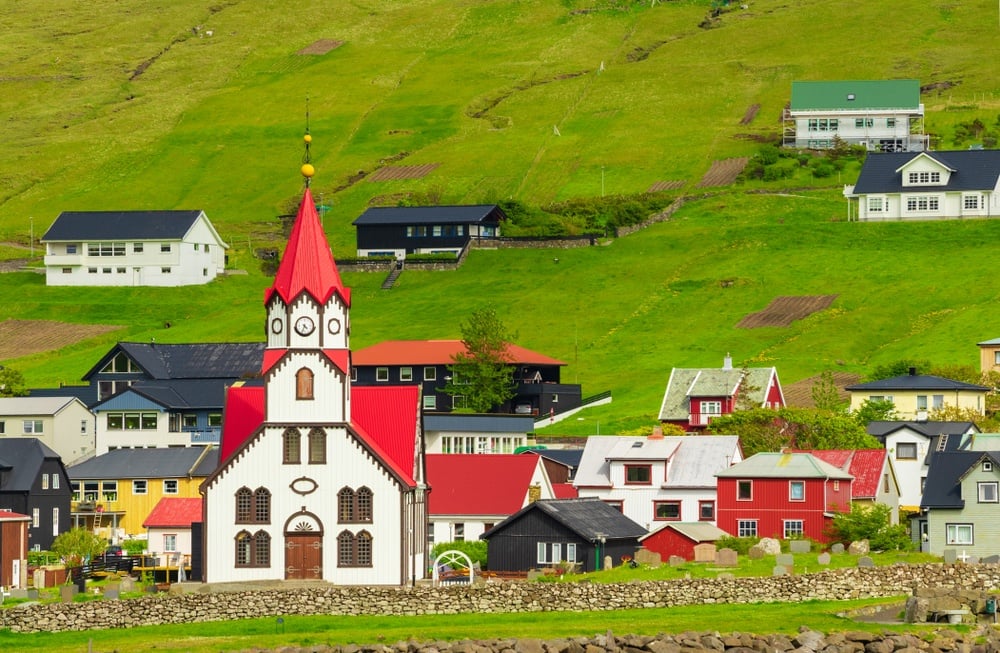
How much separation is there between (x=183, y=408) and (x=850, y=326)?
46576 millimetres

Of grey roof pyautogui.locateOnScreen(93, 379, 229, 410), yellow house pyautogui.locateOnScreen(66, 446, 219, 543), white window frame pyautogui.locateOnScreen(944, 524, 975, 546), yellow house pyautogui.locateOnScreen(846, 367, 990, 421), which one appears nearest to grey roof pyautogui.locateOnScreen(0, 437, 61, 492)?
yellow house pyautogui.locateOnScreen(66, 446, 219, 543)


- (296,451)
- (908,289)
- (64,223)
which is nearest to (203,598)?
(296,451)

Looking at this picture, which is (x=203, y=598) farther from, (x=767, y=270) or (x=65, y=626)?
(x=767, y=270)

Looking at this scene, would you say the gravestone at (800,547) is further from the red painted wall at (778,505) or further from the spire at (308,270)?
the spire at (308,270)

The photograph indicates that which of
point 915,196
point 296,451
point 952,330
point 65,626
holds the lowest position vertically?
point 65,626

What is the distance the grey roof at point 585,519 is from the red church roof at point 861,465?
36.3 feet

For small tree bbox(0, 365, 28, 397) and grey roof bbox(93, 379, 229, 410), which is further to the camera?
small tree bbox(0, 365, 28, 397)

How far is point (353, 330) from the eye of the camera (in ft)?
513

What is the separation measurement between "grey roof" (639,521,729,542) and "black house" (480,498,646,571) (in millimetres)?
1609

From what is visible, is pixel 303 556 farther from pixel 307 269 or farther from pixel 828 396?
pixel 828 396

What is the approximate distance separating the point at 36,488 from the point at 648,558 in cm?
3570

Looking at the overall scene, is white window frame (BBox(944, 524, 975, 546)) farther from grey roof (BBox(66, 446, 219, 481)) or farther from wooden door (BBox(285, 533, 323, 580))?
grey roof (BBox(66, 446, 219, 481))

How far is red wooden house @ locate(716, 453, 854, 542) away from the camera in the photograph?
92562mm

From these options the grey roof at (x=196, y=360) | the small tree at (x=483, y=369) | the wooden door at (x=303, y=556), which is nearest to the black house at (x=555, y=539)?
the wooden door at (x=303, y=556)
